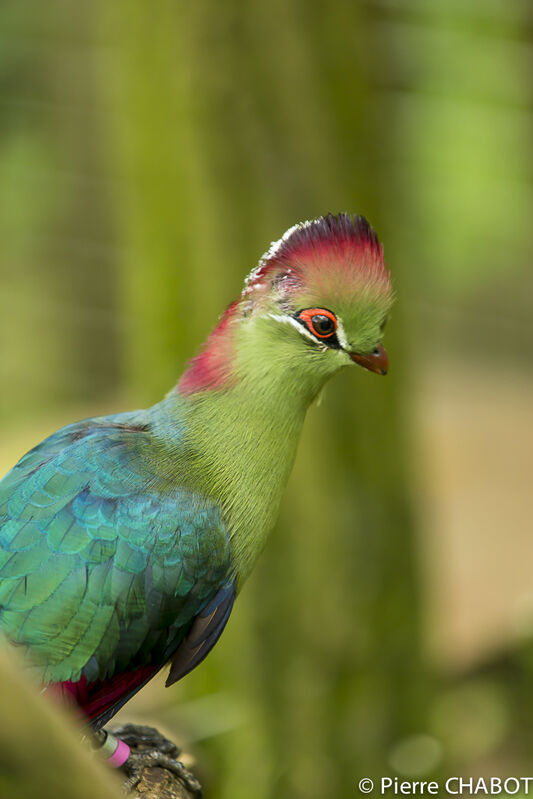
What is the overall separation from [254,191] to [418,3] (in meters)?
2.23

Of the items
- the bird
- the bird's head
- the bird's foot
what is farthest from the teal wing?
the bird's foot

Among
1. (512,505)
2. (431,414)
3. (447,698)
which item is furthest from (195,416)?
(431,414)

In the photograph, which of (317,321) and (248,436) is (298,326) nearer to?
(317,321)

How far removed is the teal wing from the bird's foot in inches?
14.2

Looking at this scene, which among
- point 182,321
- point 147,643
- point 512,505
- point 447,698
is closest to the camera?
point 147,643

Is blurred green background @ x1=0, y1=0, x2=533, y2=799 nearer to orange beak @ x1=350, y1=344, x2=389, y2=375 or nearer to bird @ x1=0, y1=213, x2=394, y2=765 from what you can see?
bird @ x1=0, y1=213, x2=394, y2=765

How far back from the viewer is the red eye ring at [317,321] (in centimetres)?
139

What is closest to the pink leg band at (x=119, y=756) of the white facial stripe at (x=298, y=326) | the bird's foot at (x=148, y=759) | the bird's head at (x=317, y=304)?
the bird's foot at (x=148, y=759)

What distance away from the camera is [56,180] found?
561cm

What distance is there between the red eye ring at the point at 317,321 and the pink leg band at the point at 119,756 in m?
0.89

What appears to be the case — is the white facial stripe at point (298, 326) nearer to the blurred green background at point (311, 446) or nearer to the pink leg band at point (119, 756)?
the pink leg band at point (119, 756)

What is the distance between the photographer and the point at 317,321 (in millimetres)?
1392

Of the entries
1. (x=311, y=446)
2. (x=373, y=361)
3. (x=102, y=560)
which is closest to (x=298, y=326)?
(x=373, y=361)

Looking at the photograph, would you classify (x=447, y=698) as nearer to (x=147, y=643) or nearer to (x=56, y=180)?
(x=147, y=643)
